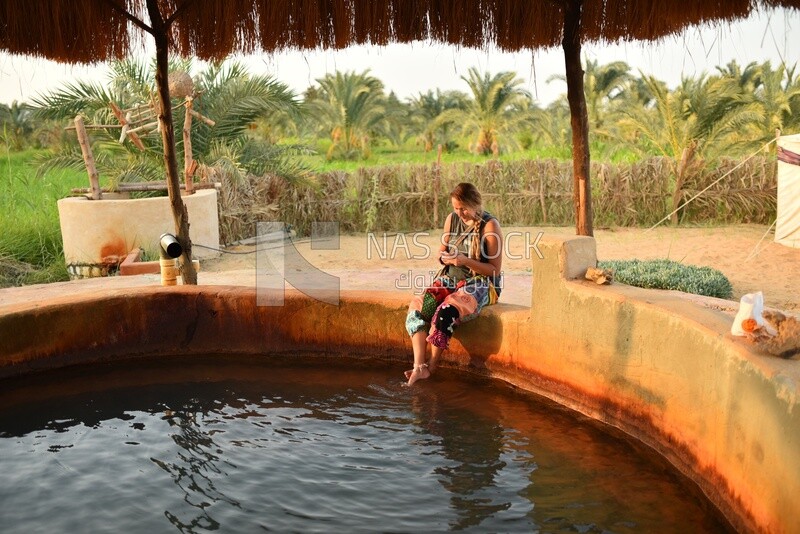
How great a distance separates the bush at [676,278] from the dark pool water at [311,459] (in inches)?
131

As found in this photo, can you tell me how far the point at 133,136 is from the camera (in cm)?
1119

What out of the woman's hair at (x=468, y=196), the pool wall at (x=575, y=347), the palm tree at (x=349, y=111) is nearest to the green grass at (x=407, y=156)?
the palm tree at (x=349, y=111)

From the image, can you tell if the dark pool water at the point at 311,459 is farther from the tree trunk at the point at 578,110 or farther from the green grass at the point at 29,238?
the green grass at the point at 29,238

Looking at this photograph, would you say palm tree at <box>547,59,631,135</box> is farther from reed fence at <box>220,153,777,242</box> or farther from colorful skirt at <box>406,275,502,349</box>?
colorful skirt at <box>406,275,502,349</box>

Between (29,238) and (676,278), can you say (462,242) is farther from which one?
(29,238)

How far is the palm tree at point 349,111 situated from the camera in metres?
24.5

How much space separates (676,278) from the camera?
7777 mm

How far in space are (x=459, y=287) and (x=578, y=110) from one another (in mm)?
2020

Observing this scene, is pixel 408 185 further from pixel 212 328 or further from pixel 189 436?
pixel 189 436

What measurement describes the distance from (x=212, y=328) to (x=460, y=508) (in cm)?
270

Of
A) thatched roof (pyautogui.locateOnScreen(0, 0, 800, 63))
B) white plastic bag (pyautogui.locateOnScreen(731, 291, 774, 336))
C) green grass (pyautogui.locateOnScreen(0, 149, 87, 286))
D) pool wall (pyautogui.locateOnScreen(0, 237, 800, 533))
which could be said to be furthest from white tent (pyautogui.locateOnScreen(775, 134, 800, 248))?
green grass (pyautogui.locateOnScreen(0, 149, 87, 286))

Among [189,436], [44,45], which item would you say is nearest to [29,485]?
[189,436]

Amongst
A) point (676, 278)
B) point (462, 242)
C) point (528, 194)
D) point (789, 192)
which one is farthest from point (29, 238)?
point (789, 192)

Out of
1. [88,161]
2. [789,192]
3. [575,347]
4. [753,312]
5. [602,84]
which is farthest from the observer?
Result: [602,84]
